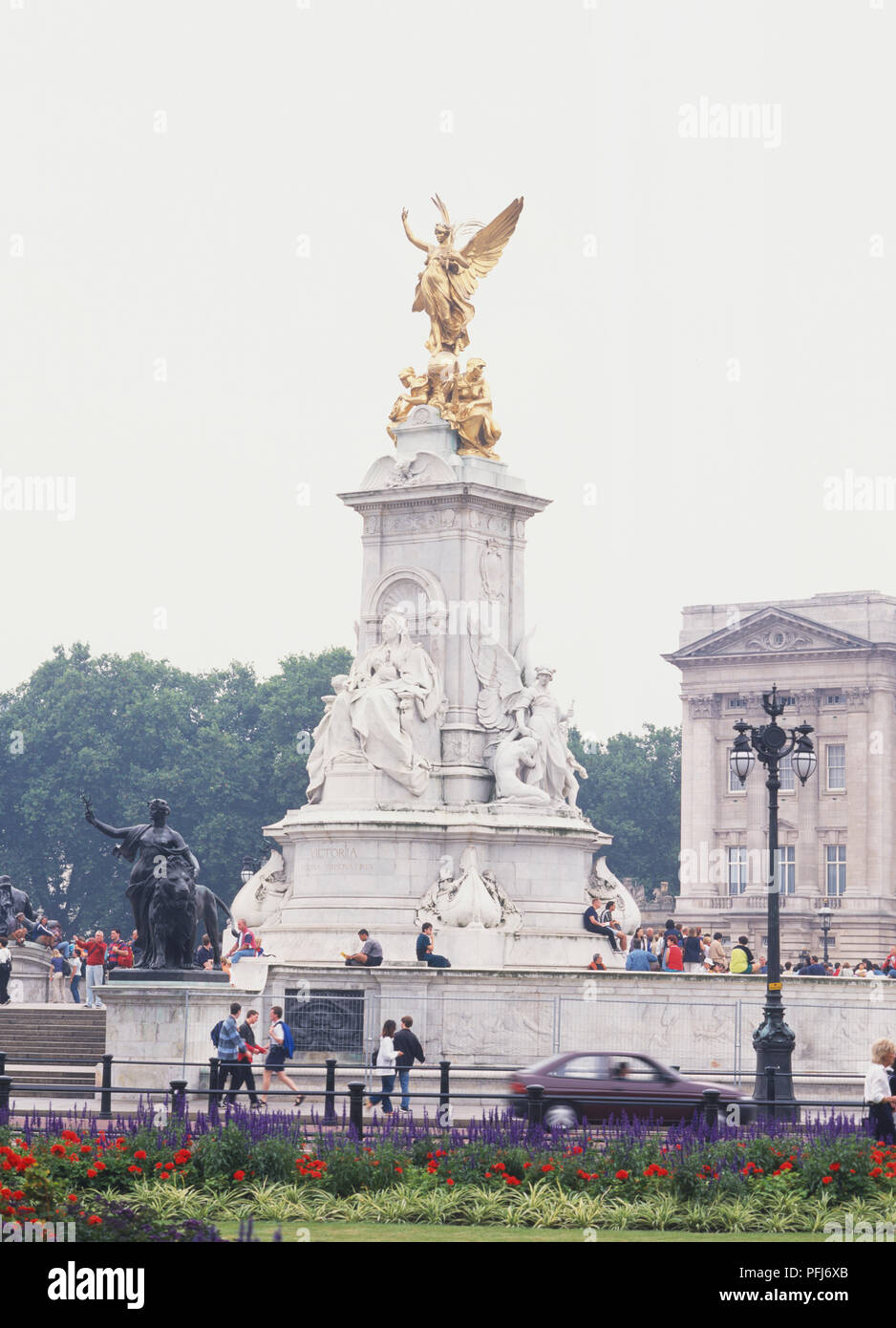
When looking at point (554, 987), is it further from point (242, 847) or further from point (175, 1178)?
point (242, 847)

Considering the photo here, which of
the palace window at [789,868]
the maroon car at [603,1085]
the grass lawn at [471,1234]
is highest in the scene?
the palace window at [789,868]

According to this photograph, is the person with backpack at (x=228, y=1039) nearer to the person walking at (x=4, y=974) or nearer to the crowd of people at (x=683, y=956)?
the person walking at (x=4, y=974)

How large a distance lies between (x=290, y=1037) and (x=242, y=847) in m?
59.4

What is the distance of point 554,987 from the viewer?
36875 millimetres

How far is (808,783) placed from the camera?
117 metres

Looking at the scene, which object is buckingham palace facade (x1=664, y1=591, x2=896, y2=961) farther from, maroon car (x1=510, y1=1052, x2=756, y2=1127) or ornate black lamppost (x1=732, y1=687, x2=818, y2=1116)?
maroon car (x1=510, y1=1052, x2=756, y2=1127)

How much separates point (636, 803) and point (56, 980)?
73.0 m

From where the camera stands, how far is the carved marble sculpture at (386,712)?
42.8 metres

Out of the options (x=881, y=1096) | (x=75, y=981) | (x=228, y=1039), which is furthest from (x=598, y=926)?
(x=881, y=1096)

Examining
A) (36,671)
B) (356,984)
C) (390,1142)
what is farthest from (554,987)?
(36,671)

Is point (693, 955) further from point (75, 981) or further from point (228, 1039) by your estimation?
point (228, 1039)

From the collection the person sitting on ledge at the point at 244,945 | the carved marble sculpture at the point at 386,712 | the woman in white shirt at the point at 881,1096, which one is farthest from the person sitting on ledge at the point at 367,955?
the woman in white shirt at the point at 881,1096

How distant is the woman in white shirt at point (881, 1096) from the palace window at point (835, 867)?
304 feet
